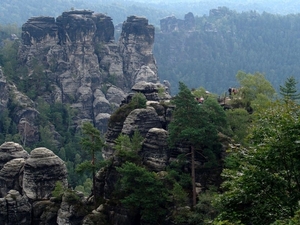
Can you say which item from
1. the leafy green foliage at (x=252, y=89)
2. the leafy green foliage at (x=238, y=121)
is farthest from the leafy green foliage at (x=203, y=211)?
the leafy green foliage at (x=252, y=89)

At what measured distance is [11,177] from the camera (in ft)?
149

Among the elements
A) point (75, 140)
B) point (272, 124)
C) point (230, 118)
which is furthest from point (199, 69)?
point (272, 124)

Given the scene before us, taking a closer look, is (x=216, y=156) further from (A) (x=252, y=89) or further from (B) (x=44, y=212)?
(B) (x=44, y=212)

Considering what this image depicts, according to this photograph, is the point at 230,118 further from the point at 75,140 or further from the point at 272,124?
the point at 75,140

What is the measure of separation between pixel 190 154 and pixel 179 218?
20.5ft

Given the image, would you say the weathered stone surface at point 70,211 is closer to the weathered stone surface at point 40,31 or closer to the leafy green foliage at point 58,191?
the leafy green foliage at point 58,191

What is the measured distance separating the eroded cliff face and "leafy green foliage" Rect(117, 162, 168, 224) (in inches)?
2411

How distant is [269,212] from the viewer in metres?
18.8

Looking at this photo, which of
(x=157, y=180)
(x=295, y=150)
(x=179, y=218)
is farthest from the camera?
(x=157, y=180)

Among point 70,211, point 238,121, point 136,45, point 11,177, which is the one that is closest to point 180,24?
point 136,45

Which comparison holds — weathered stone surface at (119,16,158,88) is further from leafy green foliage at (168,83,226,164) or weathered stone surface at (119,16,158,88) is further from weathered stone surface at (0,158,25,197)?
leafy green foliage at (168,83,226,164)

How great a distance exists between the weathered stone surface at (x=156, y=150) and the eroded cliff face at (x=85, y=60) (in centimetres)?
5698

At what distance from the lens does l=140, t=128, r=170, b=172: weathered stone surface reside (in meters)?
40.0

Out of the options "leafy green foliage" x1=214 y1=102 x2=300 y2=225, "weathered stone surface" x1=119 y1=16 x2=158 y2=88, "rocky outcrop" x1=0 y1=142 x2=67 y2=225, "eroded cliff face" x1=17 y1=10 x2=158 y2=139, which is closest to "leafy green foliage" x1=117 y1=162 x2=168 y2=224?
"rocky outcrop" x1=0 y1=142 x2=67 y2=225
